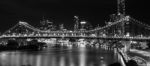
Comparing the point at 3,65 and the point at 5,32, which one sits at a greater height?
the point at 5,32

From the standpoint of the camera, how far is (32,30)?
63.9m

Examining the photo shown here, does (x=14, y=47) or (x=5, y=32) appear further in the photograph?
(x=5, y=32)

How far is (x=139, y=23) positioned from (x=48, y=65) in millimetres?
20684

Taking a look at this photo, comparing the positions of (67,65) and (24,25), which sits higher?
(24,25)

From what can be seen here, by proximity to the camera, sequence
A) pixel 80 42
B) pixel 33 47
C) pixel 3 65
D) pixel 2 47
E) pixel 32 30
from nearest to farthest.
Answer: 1. pixel 3 65
2. pixel 2 47
3. pixel 33 47
4. pixel 32 30
5. pixel 80 42

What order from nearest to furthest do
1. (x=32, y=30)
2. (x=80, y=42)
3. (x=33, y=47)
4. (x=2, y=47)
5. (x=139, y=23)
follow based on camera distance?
(x=139, y=23), (x=2, y=47), (x=33, y=47), (x=32, y=30), (x=80, y=42)

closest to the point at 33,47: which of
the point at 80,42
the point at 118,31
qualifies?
the point at 118,31

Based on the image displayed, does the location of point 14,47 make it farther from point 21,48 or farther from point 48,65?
point 48,65

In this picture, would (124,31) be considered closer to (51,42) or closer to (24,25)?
(24,25)

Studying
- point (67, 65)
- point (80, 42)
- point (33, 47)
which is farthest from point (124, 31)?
point (80, 42)

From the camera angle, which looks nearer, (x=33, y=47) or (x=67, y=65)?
(x=67, y=65)

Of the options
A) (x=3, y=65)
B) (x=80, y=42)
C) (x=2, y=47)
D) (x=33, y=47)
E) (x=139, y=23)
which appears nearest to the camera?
(x=3, y=65)

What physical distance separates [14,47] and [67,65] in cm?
2978

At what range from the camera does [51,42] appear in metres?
97.6
